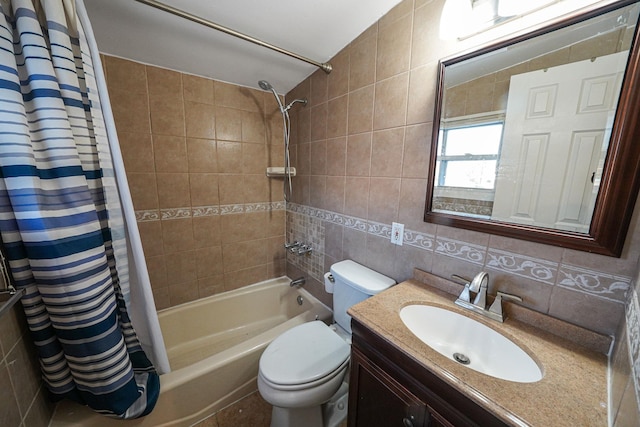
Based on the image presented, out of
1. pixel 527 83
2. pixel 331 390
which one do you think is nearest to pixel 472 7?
pixel 527 83

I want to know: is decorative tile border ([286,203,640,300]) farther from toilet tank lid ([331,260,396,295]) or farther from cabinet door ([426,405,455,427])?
cabinet door ([426,405,455,427])

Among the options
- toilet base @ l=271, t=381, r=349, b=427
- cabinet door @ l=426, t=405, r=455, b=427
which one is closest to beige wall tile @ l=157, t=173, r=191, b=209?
toilet base @ l=271, t=381, r=349, b=427

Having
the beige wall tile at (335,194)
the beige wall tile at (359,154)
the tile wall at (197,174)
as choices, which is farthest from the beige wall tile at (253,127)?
the beige wall tile at (359,154)

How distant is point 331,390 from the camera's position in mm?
1022

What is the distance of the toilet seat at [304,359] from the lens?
976 millimetres

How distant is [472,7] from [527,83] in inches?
14.5

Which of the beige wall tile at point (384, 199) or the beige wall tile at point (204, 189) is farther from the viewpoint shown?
the beige wall tile at point (204, 189)

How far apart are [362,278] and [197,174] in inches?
56.0

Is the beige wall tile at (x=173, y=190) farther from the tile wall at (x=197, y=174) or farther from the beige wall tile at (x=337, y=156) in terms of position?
the beige wall tile at (x=337, y=156)

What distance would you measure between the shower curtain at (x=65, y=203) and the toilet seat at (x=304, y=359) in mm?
586

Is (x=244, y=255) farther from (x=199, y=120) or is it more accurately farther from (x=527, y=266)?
(x=527, y=266)

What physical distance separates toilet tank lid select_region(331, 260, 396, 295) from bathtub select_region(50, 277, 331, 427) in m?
0.53

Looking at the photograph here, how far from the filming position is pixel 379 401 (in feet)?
2.59

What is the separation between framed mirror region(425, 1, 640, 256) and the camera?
614 mm
